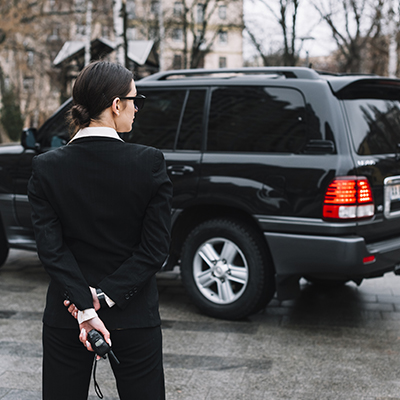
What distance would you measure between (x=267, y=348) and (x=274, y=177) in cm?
123

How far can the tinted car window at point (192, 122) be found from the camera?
5.20 m

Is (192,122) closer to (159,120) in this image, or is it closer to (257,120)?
(159,120)

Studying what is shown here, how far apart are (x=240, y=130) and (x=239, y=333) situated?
156 cm

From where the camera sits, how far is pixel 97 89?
2064mm

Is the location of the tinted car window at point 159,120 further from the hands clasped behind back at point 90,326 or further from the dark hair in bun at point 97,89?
the hands clasped behind back at point 90,326

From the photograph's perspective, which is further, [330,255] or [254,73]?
[254,73]

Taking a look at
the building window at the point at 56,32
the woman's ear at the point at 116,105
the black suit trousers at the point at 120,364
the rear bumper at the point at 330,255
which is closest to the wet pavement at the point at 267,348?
the rear bumper at the point at 330,255

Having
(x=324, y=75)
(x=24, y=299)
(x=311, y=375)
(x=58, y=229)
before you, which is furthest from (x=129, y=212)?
(x=24, y=299)

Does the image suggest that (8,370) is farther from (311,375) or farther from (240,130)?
(240,130)

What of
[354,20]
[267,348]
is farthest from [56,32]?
[267,348]

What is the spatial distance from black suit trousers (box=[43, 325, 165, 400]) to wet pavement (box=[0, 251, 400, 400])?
1.59 meters

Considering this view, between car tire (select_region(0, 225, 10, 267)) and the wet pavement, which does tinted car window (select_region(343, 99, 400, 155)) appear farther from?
car tire (select_region(0, 225, 10, 267))

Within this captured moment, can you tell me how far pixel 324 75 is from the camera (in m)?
5.04

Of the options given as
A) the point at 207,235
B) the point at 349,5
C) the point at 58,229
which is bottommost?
the point at 207,235
